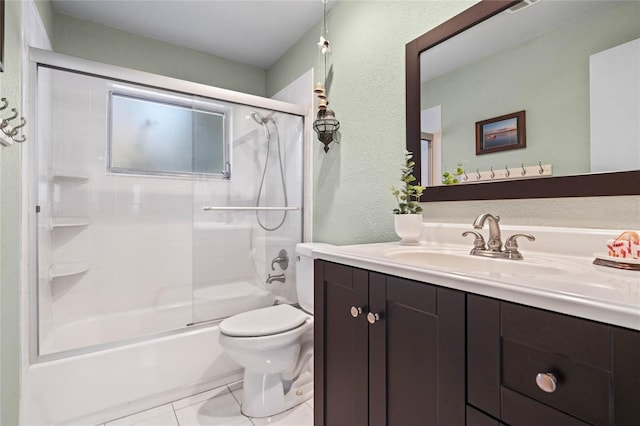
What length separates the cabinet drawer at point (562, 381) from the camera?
48 centimetres

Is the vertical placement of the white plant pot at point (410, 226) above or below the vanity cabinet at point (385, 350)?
above

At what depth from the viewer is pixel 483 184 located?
1152 mm

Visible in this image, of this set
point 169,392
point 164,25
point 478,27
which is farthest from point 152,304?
point 478,27

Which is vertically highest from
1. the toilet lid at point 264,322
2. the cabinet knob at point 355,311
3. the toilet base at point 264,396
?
the cabinet knob at point 355,311

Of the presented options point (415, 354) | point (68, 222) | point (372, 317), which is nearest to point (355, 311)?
point (372, 317)

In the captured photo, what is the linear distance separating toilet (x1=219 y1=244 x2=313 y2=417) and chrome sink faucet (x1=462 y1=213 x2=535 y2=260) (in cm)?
96

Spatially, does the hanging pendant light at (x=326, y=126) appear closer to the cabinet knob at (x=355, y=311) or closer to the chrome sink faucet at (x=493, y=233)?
the chrome sink faucet at (x=493, y=233)

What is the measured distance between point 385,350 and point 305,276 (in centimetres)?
99

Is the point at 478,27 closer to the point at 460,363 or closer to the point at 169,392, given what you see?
the point at 460,363

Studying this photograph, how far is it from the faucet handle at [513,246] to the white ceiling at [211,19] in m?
1.82

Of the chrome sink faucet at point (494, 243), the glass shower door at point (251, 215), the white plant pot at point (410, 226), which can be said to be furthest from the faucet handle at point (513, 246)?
the glass shower door at point (251, 215)

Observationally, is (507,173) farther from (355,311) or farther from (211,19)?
(211,19)

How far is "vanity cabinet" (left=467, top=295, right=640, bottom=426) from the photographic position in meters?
0.46

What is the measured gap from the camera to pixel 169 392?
1.70m
